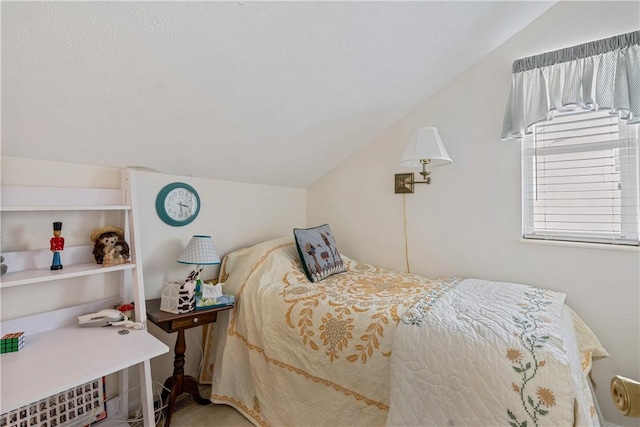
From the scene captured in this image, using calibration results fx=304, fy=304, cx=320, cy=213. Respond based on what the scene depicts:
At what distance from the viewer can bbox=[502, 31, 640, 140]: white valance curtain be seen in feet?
5.35

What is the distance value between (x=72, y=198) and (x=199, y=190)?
0.72 meters

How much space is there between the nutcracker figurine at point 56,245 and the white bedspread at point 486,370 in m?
1.54

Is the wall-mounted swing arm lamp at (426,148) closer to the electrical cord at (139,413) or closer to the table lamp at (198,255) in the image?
the table lamp at (198,255)

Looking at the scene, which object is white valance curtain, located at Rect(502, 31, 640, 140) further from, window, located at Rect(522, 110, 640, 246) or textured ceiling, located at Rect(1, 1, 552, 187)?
textured ceiling, located at Rect(1, 1, 552, 187)

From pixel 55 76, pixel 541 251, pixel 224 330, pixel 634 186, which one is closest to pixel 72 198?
pixel 55 76

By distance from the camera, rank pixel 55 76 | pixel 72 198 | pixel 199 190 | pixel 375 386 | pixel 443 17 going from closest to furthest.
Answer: pixel 55 76
pixel 375 386
pixel 72 198
pixel 443 17
pixel 199 190

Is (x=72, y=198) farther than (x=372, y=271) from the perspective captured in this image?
No

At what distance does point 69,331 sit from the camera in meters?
1.40

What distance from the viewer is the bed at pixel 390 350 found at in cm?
106

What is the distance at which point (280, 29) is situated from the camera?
1.34 m

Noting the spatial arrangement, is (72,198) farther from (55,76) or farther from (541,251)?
(541,251)

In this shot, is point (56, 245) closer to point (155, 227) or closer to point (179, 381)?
point (155, 227)

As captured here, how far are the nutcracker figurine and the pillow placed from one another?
124cm

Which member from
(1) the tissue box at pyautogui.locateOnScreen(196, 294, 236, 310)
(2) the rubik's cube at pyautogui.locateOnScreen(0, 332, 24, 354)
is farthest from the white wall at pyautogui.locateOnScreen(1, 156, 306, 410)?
(1) the tissue box at pyautogui.locateOnScreen(196, 294, 236, 310)
